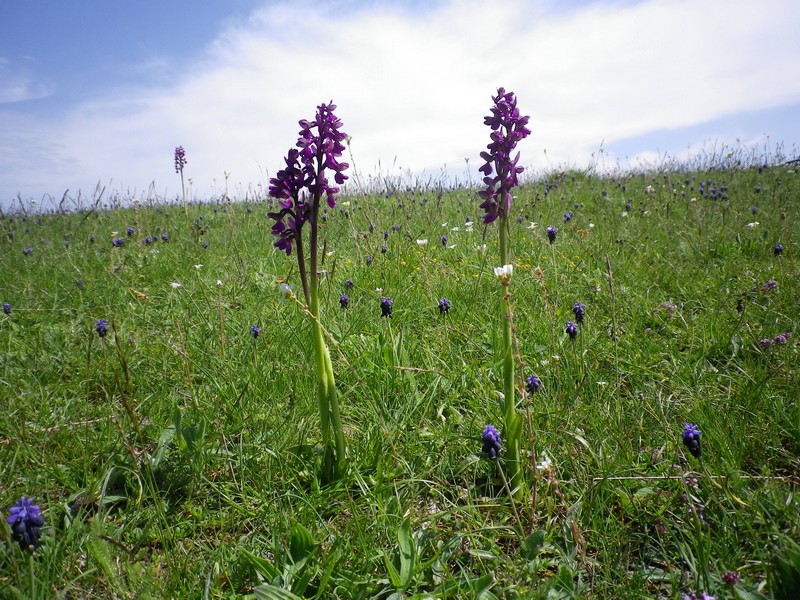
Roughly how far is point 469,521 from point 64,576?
127cm

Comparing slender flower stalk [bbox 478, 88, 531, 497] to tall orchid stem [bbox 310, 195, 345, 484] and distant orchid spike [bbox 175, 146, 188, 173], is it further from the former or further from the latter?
distant orchid spike [bbox 175, 146, 188, 173]

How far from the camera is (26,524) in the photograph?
1124mm

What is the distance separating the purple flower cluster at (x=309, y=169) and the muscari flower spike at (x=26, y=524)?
38.8 inches

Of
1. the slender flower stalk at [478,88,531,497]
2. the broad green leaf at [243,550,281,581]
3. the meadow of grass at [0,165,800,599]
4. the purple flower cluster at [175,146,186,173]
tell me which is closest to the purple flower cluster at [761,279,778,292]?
the meadow of grass at [0,165,800,599]

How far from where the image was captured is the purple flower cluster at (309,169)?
156 centimetres

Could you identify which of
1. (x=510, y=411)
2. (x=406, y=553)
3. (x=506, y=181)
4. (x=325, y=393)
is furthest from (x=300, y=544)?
(x=506, y=181)

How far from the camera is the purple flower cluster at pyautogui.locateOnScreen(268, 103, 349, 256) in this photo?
1.56 metres

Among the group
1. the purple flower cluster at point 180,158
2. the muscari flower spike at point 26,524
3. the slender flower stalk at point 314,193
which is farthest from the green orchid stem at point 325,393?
the purple flower cluster at point 180,158

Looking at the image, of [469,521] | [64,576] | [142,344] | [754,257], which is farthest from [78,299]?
[754,257]

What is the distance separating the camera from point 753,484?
1609mm

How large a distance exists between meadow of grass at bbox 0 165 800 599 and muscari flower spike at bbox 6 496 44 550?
1.2 inches

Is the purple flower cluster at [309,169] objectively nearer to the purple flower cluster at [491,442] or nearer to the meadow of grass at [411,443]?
the meadow of grass at [411,443]

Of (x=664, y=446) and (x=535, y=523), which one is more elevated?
(x=664, y=446)

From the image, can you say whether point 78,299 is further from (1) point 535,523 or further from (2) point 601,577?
A: (2) point 601,577
